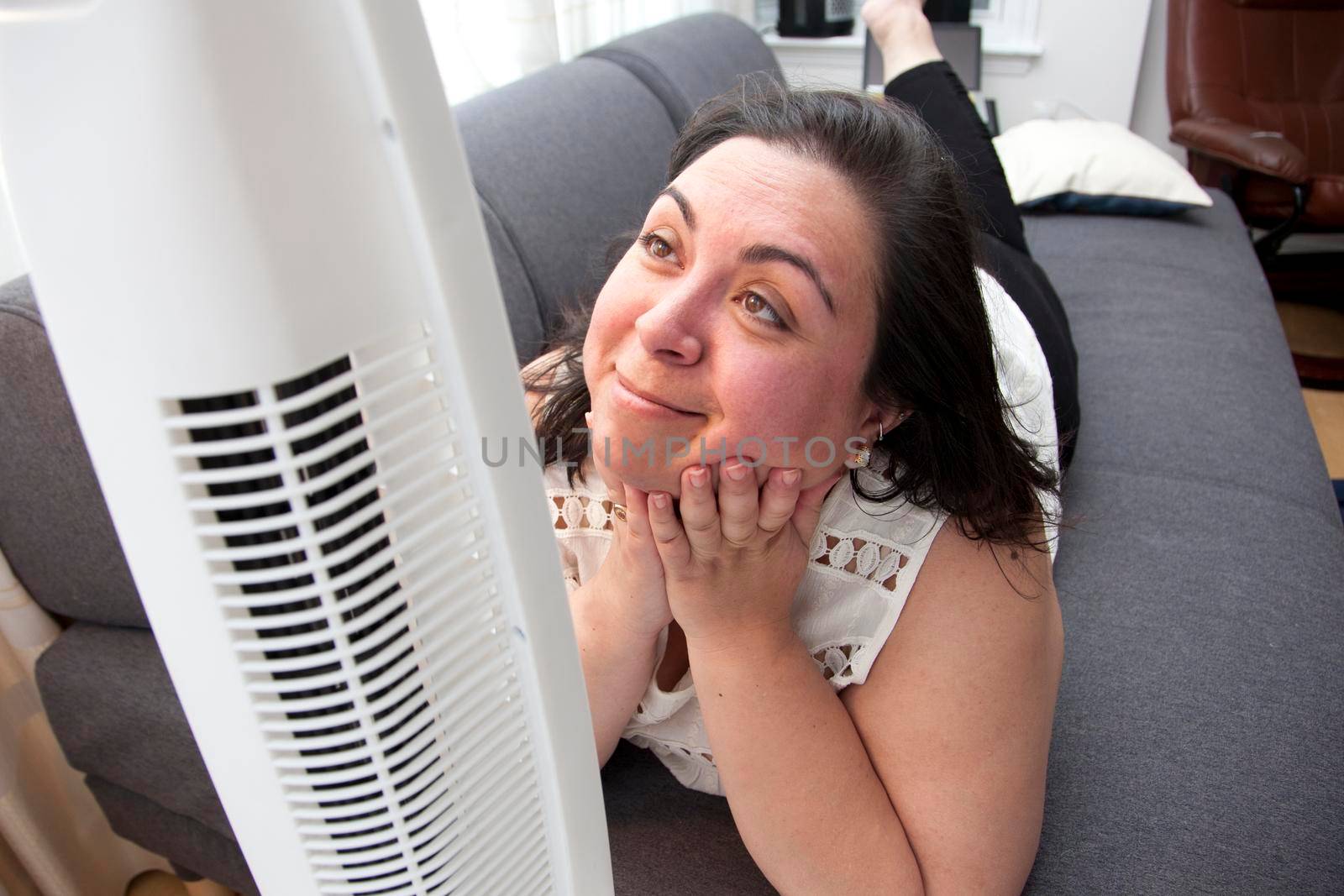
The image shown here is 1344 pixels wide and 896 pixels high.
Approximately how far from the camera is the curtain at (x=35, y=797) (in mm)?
1217

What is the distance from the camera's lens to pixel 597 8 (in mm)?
2334

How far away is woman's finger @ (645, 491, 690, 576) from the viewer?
0.79 meters

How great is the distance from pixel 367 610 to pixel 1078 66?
12.7 feet

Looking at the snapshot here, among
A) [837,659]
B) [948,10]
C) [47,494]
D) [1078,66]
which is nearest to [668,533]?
[837,659]

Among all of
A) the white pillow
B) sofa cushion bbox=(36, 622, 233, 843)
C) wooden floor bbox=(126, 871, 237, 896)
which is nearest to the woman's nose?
sofa cushion bbox=(36, 622, 233, 843)

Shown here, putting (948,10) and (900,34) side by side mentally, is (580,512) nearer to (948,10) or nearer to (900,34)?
(900,34)

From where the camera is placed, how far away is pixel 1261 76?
3271mm

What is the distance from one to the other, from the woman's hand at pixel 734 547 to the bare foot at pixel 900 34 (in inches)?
50.1

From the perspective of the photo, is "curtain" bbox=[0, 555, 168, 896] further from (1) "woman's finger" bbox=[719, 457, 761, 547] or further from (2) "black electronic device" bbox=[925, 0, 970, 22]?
(2) "black electronic device" bbox=[925, 0, 970, 22]

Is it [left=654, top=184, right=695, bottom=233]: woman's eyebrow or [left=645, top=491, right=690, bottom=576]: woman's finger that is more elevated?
[left=654, top=184, right=695, bottom=233]: woman's eyebrow

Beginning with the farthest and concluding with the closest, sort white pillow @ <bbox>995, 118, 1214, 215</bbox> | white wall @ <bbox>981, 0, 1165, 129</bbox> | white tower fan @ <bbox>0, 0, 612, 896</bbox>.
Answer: white wall @ <bbox>981, 0, 1165, 129</bbox> → white pillow @ <bbox>995, 118, 1214, 215</bbox> → white tower fan @ <bbox>0, 0, 612, 896</bbox>

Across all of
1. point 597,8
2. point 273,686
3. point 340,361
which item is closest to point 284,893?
point 273,686

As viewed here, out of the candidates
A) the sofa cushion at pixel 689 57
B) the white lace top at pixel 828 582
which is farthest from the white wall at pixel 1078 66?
the white lace top at pixel 828 582

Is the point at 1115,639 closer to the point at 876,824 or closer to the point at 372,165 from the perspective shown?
the point at 876,824
